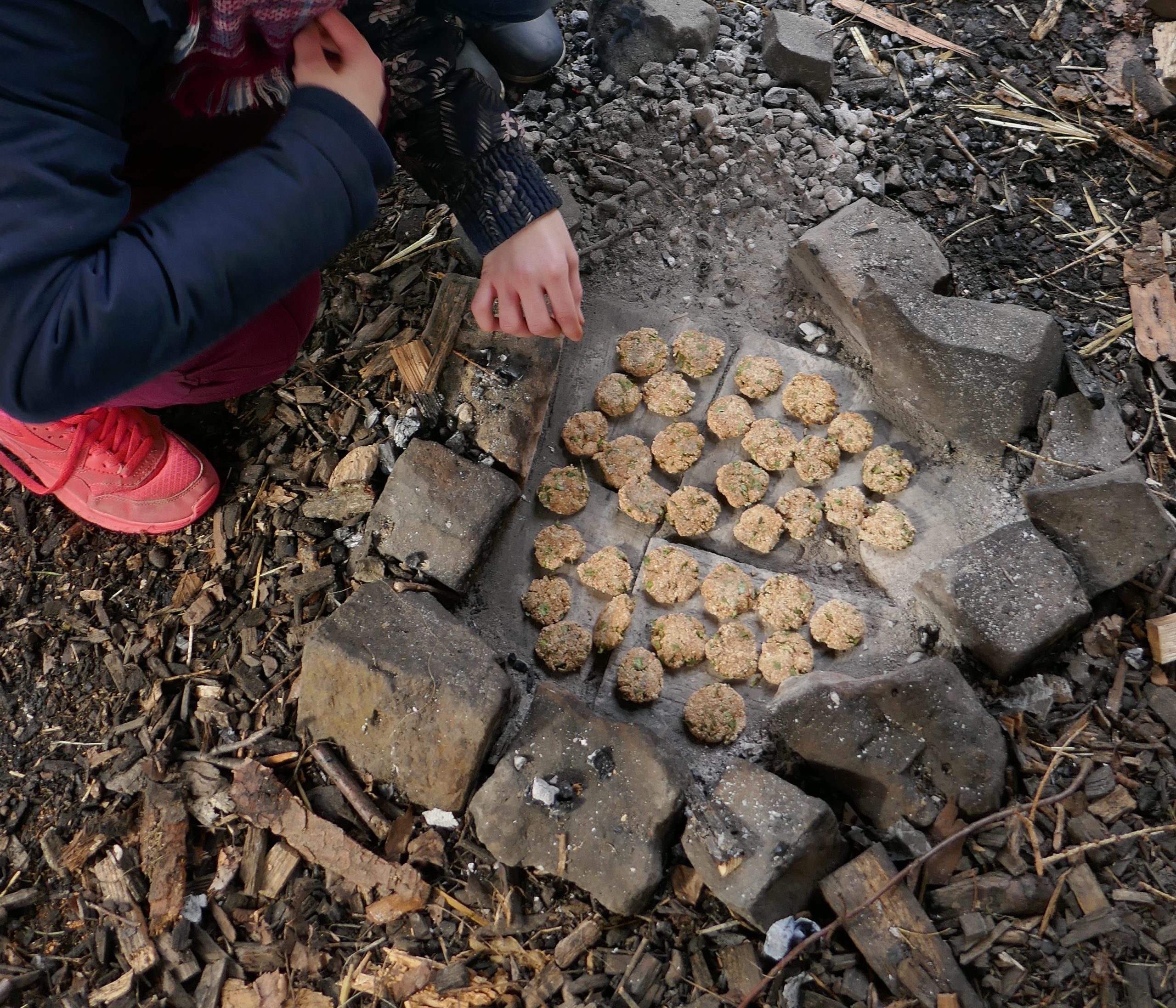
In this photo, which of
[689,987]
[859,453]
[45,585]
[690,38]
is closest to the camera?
[689,987]

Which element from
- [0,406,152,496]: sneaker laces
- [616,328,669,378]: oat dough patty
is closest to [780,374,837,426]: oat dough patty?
[616,328,669,378]: oat dough patty

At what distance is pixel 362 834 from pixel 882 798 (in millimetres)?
1173

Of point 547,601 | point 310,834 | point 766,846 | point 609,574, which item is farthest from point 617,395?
point 310,834

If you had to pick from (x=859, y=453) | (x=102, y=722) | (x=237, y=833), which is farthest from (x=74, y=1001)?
(x=859, y=453)

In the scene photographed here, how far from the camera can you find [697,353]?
8.26 ft

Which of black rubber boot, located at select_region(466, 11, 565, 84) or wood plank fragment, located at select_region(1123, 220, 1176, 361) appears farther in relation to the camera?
black rubber boot, located at select_region(466, 11, 565, 84)

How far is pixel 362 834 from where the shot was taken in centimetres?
189

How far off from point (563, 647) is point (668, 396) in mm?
828

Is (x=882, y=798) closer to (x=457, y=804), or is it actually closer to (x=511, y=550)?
(x=457, y=804)

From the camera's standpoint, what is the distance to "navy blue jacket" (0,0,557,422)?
1190 mm

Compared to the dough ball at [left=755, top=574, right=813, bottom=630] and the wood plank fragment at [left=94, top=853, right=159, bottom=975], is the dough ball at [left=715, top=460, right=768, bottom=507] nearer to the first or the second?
the dough ball at [left=755, top=574, right=813, bottom=630]

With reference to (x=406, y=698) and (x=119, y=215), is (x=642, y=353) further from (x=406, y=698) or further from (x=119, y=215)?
(x=119, y=215)

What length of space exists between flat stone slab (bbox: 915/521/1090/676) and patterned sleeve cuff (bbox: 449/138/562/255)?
52.1 inches

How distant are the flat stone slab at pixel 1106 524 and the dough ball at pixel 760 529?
0.63 meters
